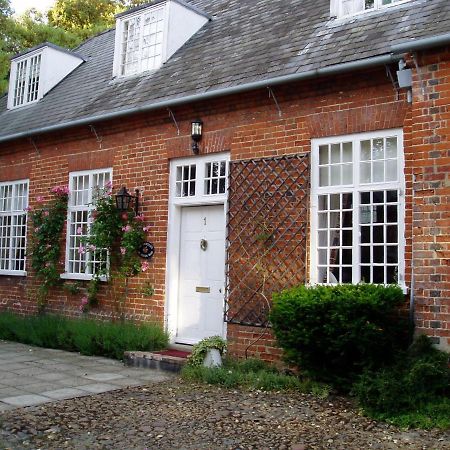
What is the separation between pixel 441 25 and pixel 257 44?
3.39 m

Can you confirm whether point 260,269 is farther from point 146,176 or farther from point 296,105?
point 146,176

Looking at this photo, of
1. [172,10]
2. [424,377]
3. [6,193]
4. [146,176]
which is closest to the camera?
[424,377]

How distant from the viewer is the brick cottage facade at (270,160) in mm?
6672

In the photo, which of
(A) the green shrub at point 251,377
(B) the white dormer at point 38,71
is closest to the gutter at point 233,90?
(B) the white dormer at point 38,71

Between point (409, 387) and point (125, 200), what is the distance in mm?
5759

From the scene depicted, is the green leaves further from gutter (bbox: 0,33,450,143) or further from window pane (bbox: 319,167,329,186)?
window pane (bbox: 319,167,329,186)

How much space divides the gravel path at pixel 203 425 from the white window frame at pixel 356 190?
1771 mm

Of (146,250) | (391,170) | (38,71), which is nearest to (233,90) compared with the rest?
(391,170)

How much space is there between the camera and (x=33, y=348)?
10.1m

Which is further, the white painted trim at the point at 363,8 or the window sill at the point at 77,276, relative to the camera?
the window sill at the point at 77,276

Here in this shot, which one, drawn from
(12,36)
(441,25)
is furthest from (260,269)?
(12,36)

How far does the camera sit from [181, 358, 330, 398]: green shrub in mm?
6711

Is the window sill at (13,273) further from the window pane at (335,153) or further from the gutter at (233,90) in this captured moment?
the window pane at (335,153)

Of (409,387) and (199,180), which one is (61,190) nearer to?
(199,180)
